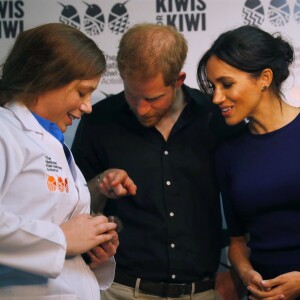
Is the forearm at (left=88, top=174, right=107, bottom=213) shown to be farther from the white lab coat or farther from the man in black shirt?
the white lab coat

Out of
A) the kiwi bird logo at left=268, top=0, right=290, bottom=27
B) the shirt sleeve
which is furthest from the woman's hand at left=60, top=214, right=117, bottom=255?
the kiwi bird logo at left=268, top=0, right=290, bottom=27

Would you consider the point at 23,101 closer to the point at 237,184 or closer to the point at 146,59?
the point at 146,59

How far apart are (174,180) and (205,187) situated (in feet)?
0.36

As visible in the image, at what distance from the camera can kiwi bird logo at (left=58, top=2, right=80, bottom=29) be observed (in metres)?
2.43

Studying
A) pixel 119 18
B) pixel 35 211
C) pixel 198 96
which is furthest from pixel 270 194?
pixel 119 18

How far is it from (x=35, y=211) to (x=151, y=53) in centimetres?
79

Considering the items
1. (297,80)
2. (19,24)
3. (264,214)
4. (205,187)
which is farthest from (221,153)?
(19,24)

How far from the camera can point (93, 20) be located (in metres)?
2.43

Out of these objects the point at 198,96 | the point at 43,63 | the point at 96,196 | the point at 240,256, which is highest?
the point at 43,63

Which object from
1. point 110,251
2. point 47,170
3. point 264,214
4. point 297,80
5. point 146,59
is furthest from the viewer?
point 297,80

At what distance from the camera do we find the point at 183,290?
197 cm

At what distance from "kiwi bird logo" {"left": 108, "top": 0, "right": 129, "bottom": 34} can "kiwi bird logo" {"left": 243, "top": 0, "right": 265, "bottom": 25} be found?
1.53 ft

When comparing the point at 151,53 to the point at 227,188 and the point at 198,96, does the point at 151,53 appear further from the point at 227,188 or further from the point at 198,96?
the point at 227,188

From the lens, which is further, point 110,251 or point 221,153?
point 221,153
